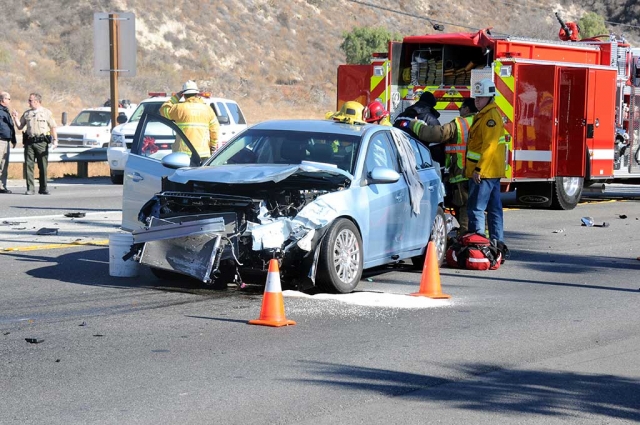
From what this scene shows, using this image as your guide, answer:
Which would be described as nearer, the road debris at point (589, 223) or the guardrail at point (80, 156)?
the road debris at point (589, 223)

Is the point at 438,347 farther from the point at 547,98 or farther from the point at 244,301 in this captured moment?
the point at 547,98

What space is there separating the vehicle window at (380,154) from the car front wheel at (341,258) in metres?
0.81

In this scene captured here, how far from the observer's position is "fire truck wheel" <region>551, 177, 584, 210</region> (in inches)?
723

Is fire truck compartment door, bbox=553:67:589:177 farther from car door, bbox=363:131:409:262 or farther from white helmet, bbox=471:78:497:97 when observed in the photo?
car door, bbox=363:131:409:262

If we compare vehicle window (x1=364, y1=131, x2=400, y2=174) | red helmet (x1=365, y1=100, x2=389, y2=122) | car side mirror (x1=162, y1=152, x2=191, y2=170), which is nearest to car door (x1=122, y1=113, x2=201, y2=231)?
car side mirror (x1=162, y1=152, x2=191, y2=170)

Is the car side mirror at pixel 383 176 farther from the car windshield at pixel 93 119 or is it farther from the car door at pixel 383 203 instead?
the car windshield at pixel 93 119

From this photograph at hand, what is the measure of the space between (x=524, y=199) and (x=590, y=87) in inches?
89.4

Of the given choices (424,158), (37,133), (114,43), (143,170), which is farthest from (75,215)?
(114,43)

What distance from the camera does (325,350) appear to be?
A: 739cm

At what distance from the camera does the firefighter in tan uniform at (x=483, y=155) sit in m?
11.9

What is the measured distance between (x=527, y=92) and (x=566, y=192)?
223 cm

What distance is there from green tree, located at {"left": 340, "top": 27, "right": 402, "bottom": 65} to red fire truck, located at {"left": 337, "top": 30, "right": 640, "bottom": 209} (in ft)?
127

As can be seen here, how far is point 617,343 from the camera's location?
7875 mm

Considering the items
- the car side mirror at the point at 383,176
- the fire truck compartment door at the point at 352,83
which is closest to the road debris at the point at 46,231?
the car side mirror at the point at 383,176
